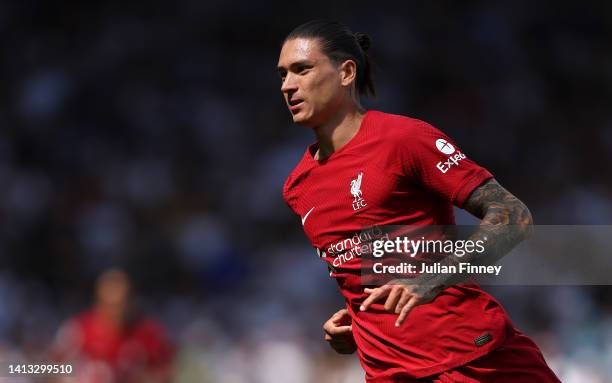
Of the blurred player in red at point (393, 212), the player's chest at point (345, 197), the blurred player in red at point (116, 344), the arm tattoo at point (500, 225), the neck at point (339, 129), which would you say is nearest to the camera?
the arm tattoo at point (500, 225)

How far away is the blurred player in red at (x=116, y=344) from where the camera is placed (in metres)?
7.15

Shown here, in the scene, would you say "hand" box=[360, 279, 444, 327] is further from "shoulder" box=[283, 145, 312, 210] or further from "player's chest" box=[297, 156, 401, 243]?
"shoulder" box=[283, 145, 312, 210]

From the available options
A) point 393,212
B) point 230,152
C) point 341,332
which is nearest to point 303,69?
point 393,212

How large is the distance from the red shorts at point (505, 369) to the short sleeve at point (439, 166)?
520 mm

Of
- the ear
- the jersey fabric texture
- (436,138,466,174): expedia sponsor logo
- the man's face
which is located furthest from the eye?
(436,138,466,174): expedia sponsor logo

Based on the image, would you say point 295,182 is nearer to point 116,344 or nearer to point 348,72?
point 348,72

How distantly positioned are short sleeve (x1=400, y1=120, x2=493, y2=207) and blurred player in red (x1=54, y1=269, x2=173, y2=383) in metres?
4.34

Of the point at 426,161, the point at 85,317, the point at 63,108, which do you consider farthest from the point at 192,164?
the point at 426,161

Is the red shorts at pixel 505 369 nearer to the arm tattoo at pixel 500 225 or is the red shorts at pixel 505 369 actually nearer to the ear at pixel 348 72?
the arm tattoo at pixel 500 225


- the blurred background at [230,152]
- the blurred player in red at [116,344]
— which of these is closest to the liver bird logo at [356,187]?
the blurred player in red at [116,344]

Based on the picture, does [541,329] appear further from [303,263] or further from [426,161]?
[426,161]

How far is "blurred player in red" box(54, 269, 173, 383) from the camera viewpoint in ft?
23.5

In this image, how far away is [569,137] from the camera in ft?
37.0

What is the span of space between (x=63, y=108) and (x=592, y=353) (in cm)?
677
